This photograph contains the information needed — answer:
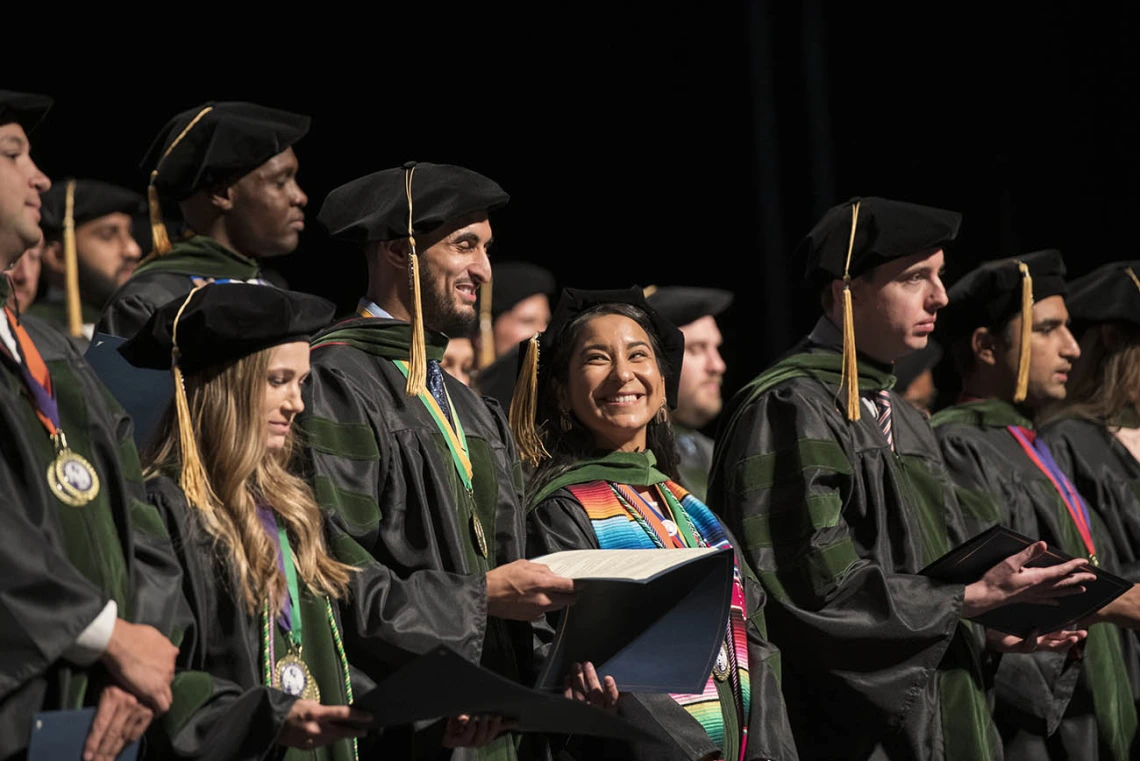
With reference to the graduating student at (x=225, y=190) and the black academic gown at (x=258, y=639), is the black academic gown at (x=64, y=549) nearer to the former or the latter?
the black academic gown at (x=258, y=639)

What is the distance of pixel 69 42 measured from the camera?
23.7 feet

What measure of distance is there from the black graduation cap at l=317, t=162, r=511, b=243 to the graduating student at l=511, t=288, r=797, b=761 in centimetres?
42

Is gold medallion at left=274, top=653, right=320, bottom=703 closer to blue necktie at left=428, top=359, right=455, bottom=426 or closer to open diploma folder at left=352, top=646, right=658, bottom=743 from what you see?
open diploma folder at left=352, top=646, right=658, bottom=743

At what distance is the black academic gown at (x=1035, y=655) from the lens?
17.7 feet

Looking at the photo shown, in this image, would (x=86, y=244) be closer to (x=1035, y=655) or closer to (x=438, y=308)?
(x=438, y=308)

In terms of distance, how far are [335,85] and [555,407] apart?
→ 345 cm

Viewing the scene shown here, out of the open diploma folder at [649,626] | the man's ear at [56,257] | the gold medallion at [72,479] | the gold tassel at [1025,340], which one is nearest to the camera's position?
the gold medallion at [72,479]

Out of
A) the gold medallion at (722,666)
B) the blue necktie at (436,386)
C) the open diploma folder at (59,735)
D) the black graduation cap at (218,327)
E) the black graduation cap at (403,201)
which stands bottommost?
the gold medallion at (722,666)

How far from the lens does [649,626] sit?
3.88 metres

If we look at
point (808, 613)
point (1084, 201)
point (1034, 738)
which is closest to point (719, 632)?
point (808, 613)

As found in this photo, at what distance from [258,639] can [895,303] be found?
7.86ft

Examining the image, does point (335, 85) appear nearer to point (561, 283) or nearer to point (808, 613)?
point (561, 283)

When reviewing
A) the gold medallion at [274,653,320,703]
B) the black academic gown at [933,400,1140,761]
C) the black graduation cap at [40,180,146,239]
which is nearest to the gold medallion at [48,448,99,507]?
the gold medallion at [274,653,320,703]

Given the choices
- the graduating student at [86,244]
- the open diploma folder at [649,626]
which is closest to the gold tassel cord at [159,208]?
the graduating student at [86,244]
